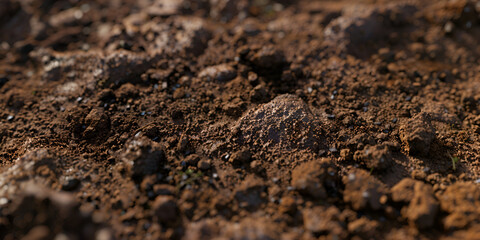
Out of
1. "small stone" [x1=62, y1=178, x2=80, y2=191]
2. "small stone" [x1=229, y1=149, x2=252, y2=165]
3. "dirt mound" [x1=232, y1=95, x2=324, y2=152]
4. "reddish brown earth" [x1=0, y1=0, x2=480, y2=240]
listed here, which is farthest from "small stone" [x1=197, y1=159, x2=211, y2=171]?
"small stone" [x1=62, y1=178, x2=80, y2=191]

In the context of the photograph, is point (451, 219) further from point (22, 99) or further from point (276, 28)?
point (22, 99)

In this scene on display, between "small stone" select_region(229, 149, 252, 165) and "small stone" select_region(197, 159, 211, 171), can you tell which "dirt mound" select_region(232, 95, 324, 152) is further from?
"small stone" select_region(197, 159, 211, 171)

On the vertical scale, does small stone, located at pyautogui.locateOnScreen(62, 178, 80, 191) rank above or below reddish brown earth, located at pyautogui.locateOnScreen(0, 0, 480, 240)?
below

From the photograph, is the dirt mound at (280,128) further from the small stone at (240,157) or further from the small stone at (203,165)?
the small stone at (203,165)

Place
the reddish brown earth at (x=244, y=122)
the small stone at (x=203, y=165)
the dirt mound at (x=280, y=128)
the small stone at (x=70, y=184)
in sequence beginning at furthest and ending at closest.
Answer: the dirt mound at (x=280, y=128), the small stone at (x=203, y=165), the small stone at (x=70, y=184), the reddish brown earth at (x=244, y=122)

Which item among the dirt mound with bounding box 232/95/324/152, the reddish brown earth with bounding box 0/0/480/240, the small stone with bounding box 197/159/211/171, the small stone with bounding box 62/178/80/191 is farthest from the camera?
the dirt mound with bounding box 232/95/324/152

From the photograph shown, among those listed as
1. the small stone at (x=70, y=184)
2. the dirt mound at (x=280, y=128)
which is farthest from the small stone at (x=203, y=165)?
the small stone at (x=70, y=184)

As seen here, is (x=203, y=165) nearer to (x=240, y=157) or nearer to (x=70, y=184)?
(x=240, y=157)

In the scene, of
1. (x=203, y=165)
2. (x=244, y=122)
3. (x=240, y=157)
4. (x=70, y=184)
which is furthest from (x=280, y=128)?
(x=70, y=184)
